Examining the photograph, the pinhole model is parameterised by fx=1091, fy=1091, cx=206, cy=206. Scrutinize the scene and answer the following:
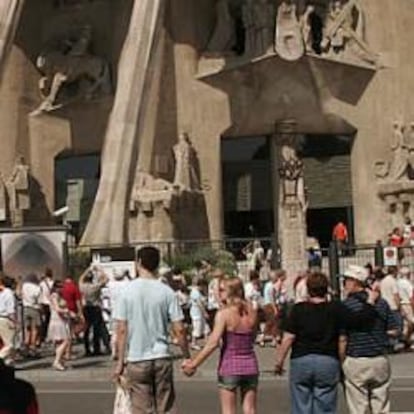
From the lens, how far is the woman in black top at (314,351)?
7.38m

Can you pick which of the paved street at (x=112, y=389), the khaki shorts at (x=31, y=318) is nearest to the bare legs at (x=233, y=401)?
the paved street at (x=112, y=389)

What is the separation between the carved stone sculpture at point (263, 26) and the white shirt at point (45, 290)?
17.6m

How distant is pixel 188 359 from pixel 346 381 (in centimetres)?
121

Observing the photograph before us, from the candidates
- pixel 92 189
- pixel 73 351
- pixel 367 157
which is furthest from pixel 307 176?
pixel 73 351

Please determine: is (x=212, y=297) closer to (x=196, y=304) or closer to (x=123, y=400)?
(x=196, y=304)

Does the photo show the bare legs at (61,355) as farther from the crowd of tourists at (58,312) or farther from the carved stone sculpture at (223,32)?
the carved stone sculpture at (223,32)

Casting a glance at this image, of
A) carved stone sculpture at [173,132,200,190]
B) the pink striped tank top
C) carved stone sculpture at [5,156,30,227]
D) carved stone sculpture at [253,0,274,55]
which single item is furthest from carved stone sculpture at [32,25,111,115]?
the pink striped tank top

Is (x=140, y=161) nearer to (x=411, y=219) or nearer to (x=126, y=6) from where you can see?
(x=126, y=6)

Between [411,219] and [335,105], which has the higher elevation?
[335,105]

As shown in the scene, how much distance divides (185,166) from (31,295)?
15183mm

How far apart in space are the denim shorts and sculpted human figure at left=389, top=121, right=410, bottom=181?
2781 centimetres

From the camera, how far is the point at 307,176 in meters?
37.7

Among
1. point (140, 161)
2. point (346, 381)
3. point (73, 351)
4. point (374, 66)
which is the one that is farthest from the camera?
point (374, 66)

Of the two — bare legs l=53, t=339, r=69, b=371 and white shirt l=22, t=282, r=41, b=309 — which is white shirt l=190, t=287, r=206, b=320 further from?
bare legs l=53, t=339, r=69, b=371
